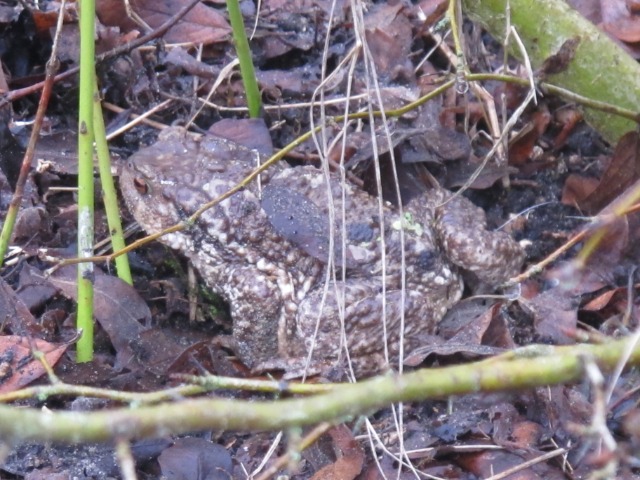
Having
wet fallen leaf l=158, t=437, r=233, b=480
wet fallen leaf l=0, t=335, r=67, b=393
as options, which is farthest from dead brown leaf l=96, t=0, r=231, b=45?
wet fallen leaf l=158, t=437, r=233, b=480

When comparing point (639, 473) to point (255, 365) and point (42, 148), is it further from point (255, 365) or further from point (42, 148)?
point (42, 148)

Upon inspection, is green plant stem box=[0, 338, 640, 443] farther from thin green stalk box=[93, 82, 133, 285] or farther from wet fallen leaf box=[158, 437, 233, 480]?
thin green stalk box=[93, 82, 133, 285]

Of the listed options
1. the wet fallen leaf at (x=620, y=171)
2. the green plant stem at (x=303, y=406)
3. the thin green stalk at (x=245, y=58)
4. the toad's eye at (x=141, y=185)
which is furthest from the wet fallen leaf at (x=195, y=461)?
the wet fallen leaf at (x=620, y=171)

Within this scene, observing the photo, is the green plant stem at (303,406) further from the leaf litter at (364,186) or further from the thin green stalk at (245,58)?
the thin green stalk at (245,58)

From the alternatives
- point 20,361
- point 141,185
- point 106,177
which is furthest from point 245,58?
point 20,361

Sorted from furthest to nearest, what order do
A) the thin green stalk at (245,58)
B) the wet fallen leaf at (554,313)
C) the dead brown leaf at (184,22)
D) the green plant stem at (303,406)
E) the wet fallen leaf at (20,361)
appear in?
the dead brown leaf at (184,22) → the thin green stalk at (245,58) → the wet fallen leaf at (554,313) → the wet fallen leaf at (20,361) → the green plant stem at (303,406)

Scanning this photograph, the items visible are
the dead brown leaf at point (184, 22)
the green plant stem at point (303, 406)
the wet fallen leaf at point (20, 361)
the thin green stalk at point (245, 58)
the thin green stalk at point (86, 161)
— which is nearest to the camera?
the green plant stem at point (303, 406)
